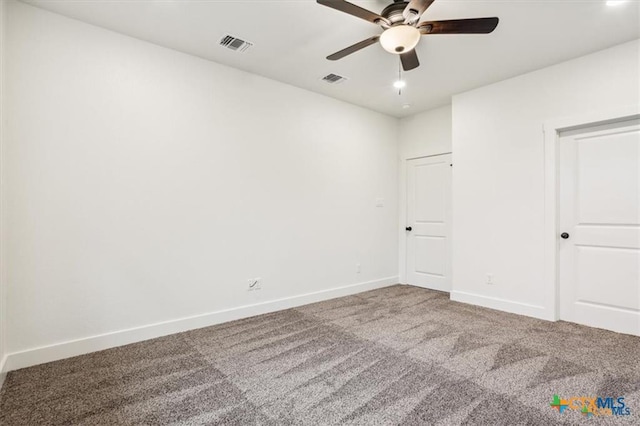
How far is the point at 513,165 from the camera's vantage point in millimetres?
3805

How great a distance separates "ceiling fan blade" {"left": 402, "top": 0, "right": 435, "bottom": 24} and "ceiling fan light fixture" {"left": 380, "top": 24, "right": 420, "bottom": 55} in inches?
2.1

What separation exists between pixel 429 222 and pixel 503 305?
1608 millimetres

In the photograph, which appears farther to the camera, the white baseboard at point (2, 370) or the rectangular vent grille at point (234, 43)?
the rectangular vent grille at point (234, 43)

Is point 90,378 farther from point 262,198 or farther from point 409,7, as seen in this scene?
point 409,7

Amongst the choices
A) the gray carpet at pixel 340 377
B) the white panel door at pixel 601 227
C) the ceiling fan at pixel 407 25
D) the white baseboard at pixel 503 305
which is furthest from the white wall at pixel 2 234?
the white panel door at pixel 601 227

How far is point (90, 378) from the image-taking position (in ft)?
7.47

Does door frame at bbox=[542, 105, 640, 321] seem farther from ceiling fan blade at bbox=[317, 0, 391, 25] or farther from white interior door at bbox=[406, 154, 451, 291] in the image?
Result: ceiling fan blade at bbox=[317, 0, 391, 25]

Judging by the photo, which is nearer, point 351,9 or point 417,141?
point 351,9

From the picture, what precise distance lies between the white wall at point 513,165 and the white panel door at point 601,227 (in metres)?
0.22

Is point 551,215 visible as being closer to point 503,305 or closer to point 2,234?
point 503,305

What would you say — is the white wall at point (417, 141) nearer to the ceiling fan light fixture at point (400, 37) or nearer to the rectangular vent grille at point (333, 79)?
the rectangular vent grille at point (333, 79)

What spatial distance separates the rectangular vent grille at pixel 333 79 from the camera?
379 cm

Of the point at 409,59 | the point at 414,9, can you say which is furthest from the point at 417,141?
the point at 414,9

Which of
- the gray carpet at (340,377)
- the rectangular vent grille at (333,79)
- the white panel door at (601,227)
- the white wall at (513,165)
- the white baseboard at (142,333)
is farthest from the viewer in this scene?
the rectangular vent grille at (333,79)
